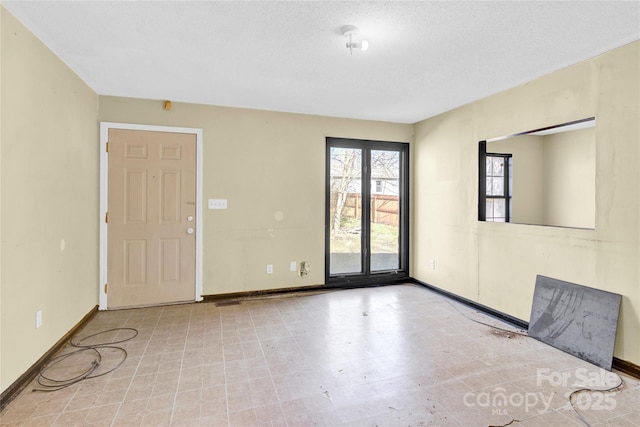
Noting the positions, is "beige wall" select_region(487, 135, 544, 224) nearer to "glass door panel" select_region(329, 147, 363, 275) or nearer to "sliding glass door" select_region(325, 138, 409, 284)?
"sliding glass door" select_region(325, 138, 409, 284)

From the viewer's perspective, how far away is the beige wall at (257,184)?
13.8 ft

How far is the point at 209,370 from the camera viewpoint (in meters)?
2.54

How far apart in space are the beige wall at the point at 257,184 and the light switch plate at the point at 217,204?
0.06 meters

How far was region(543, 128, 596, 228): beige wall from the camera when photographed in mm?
4871

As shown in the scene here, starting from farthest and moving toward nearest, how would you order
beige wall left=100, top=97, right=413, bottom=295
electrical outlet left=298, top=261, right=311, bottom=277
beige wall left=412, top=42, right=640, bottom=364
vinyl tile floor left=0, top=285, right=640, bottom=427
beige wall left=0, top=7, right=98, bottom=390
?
electrical outlet left=298, top=261, right=311, bottom=277 → beige wall left=100, top=97, right=413, bottom=295 → beige wall left=412, top=42, right=640, bottom=364 → beige wall left=0, top=7, right=98, bottom=390 → vinyl tile floor left=0, top=285, right=640, bottom=427

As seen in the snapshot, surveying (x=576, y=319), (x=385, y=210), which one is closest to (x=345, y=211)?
(x=385, y=210)

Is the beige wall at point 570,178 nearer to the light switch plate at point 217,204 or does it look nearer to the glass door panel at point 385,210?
the glass door panel at point 385,210

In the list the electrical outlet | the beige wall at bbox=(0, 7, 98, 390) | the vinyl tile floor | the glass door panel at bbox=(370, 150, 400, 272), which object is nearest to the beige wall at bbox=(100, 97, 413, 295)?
the electrical outlet

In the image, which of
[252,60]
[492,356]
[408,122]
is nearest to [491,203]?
[408,122]

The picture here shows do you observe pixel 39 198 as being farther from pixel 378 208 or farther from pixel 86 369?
pixel 378 208

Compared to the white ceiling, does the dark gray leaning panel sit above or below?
below

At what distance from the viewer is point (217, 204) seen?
4258mm

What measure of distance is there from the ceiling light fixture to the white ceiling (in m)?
0.05

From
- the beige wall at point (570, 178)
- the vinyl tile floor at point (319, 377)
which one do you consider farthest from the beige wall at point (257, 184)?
the beige wall at point (570, 178)
